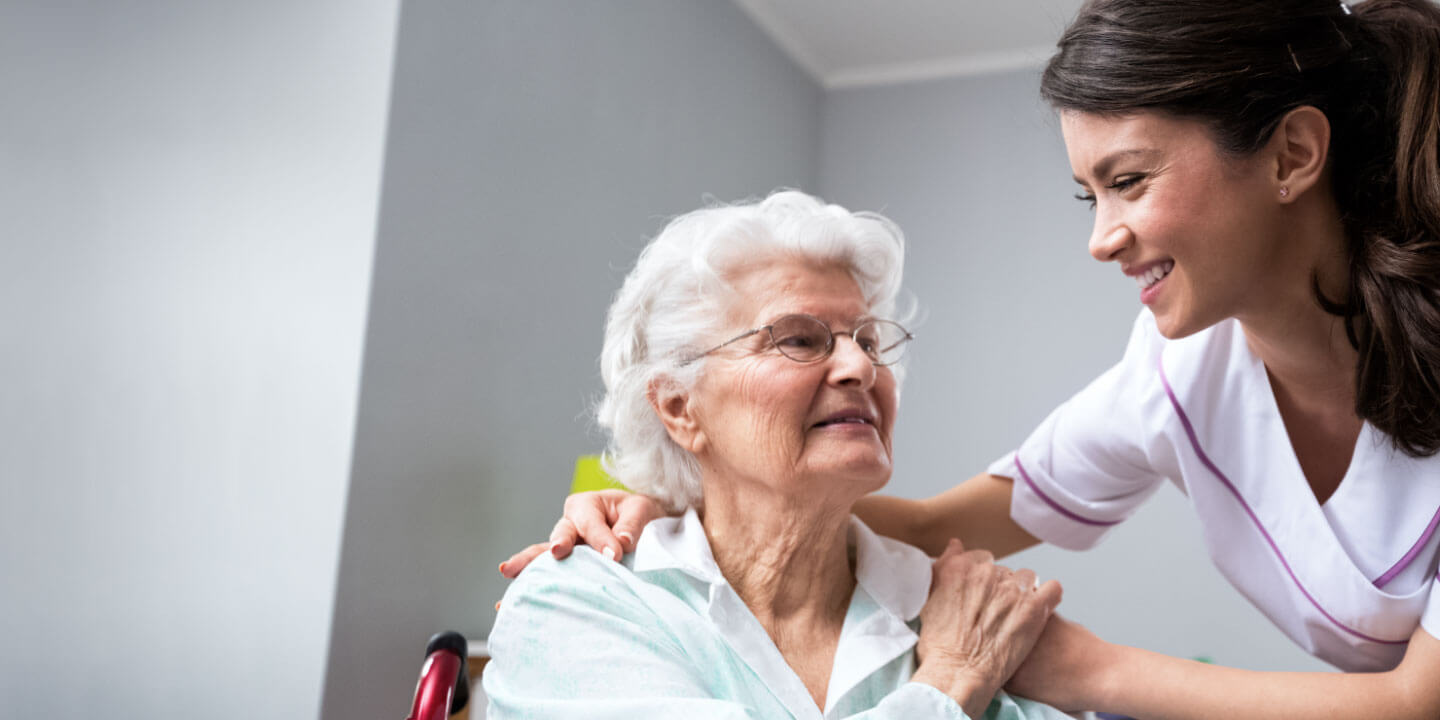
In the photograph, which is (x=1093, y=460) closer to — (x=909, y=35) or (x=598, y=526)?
(x=598, y=526)

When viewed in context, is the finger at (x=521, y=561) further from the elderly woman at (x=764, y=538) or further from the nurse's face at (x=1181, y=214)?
the nurse's face at (x=1181, y=214)

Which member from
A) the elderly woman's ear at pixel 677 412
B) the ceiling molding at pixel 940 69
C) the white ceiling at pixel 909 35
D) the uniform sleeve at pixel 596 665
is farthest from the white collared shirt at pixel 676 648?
the ceiling molding at pixel 940 69

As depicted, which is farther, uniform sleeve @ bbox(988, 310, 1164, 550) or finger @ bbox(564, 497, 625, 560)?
uniform sleeve @ bbox(988, 310, 1164, 550)

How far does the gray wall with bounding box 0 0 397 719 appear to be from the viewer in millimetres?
2287

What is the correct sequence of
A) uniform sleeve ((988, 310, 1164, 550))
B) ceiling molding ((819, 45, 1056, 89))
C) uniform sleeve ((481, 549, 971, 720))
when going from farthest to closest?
ceiling molding ((819, 45, 1056, 89))
uniform sleeve ((988, 310, 1164, 550))
uniform sleeve ((481, 549, 971, 720))

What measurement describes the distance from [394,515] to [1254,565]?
1.69m

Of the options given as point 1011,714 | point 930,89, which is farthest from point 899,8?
point 1011,714

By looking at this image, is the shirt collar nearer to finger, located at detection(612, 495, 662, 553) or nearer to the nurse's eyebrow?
finger, located at detection(612, 495, 662, 553)

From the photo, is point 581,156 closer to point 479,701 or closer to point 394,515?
point 394,515

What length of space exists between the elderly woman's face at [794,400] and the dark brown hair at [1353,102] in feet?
1.29

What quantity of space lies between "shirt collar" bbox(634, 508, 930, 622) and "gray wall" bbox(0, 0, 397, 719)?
1112 mm

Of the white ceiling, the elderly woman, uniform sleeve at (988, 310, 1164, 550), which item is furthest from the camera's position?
the white ceiling

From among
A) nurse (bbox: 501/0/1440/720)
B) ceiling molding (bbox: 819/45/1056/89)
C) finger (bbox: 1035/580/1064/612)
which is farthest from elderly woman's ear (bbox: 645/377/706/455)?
Answer: ceiling molding (bbox: 819/45/1056/89)

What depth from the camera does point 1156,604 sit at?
3.67 m
